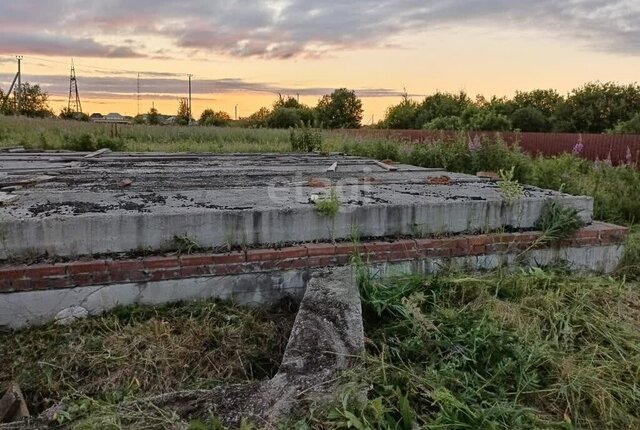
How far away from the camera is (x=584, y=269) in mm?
3807

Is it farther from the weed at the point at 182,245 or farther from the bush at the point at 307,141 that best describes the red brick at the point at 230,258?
the bush at the point at 307,141

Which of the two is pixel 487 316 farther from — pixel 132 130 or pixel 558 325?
pixel 132 130

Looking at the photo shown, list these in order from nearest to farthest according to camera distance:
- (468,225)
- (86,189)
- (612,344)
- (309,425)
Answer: (309,425)
(612,344)
(468,225)
(86,189)

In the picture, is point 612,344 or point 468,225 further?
point 468,225

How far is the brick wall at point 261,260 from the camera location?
2797mm

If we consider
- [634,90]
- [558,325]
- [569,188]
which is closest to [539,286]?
[558,325]

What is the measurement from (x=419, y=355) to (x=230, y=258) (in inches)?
50.5

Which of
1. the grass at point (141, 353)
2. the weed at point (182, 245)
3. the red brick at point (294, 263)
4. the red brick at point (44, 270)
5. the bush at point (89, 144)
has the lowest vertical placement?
the grass at point (141, 353)

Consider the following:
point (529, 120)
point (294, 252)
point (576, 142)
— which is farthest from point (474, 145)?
point (529, 120)

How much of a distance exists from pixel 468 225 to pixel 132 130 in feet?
50.5

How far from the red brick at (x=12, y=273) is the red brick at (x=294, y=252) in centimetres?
145

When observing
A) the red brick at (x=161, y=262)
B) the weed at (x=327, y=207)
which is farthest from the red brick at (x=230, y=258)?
the weed at (x=327, y=207)

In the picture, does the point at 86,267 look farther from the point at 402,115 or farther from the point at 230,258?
the point at 402,115

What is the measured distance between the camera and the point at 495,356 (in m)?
2.40
